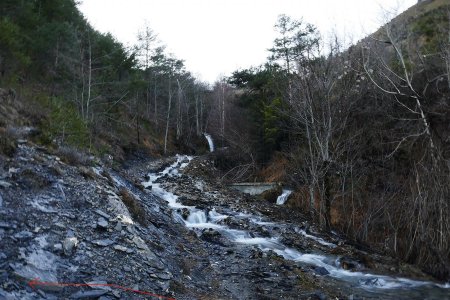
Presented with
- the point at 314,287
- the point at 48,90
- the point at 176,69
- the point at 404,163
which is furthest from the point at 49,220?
the point at 176,69

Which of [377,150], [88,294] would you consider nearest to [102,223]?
[88,294]

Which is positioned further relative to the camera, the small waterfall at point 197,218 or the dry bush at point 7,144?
the small waterfall at point 197,218

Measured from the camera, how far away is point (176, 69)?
42406 mm

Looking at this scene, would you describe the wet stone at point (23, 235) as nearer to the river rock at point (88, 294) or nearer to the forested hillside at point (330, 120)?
the river rock at point (88, 294)

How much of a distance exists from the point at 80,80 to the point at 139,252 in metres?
18.4

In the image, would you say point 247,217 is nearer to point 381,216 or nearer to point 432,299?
point 381,216

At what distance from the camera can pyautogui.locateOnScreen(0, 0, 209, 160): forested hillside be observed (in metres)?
13.3

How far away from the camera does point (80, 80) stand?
893 inches

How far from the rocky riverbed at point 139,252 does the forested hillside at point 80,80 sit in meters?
3.19

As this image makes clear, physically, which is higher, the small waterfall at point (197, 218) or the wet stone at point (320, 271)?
the small waterfall at point (197, 218)

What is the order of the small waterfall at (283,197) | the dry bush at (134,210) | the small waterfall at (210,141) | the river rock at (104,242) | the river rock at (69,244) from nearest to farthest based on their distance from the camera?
the river rock at (69,244), the river rock at (104,242), the dry bush at (134,210), the small waterfall at (283,197), the small waterfall at (210,141)

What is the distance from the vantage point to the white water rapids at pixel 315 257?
7887mm

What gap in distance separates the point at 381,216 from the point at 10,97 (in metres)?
12.5

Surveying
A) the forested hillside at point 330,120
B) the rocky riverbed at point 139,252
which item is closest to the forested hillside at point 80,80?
the forested hillside at point 330,120
